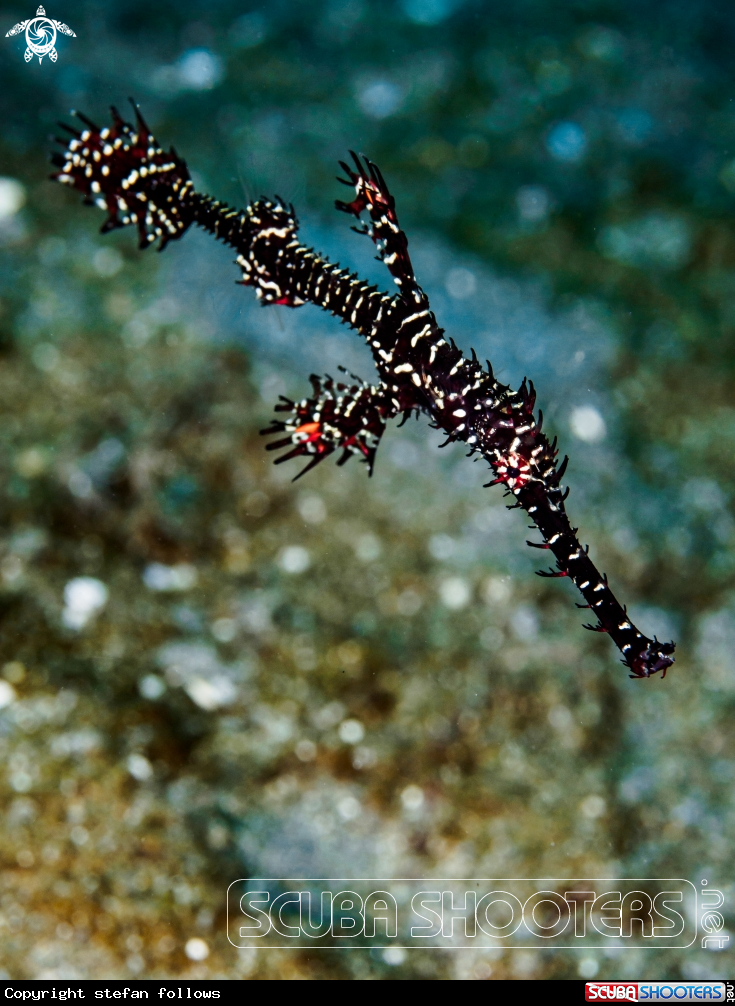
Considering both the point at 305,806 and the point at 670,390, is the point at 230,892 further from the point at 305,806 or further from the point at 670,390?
the point at 670,390

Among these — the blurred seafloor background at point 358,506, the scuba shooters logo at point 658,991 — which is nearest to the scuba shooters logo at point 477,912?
the blurred seafloor background at point 358,506

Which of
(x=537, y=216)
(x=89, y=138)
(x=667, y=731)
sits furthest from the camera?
(x=537, y=216)

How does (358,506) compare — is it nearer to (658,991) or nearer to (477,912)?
(477,912)

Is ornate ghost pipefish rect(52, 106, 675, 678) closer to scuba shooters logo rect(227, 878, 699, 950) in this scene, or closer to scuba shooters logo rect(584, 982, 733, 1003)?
scuba shooters logo rect(227, 878, 699, 950)

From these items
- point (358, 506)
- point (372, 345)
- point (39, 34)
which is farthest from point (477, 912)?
point (39, 34)

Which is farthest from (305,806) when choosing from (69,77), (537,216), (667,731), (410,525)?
(69,77)

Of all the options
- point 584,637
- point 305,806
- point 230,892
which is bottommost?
point 230,892
